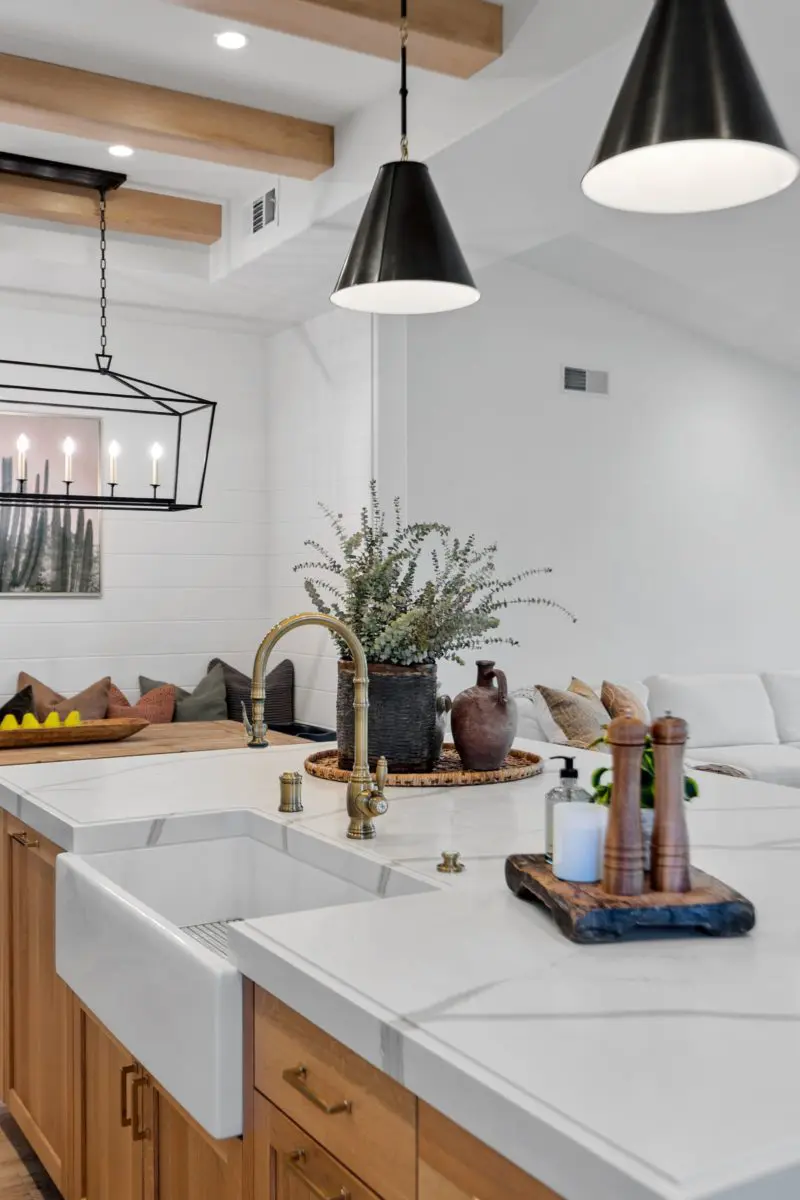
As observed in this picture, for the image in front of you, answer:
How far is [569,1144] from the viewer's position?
884 mm

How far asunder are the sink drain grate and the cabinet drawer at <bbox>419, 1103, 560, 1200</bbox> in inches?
42.2

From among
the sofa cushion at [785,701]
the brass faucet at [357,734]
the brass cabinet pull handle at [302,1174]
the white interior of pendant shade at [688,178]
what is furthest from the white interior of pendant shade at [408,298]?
the sofa cushion at [785,701]

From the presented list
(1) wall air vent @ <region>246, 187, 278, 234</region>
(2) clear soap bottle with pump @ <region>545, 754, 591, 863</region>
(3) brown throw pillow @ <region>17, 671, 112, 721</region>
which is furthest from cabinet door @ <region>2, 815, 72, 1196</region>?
(1) wall air vent @ <region>246, 187, 278, 234</region>

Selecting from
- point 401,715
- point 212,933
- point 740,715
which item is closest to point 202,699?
point 740,715

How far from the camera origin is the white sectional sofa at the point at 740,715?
571 centimetres

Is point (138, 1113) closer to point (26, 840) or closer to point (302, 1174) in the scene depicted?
point (302, 1174)

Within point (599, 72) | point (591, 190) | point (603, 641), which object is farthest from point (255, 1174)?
point (603, 641)

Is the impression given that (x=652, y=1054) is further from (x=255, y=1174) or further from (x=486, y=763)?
(x=486, y=763)

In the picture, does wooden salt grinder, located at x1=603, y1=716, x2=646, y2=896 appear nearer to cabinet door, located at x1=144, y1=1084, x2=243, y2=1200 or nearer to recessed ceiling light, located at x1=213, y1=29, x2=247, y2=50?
cabinet door, located at x1=144, y1=1084, x2=243, y2=1200

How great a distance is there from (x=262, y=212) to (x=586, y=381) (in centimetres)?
212

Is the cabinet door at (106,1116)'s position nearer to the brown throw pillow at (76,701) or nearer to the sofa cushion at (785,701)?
the brown throw pillow at (76,701)

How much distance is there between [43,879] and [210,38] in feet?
7.83

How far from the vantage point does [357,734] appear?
2.05 metres

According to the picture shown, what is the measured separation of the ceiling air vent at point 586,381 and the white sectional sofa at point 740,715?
1.51m
